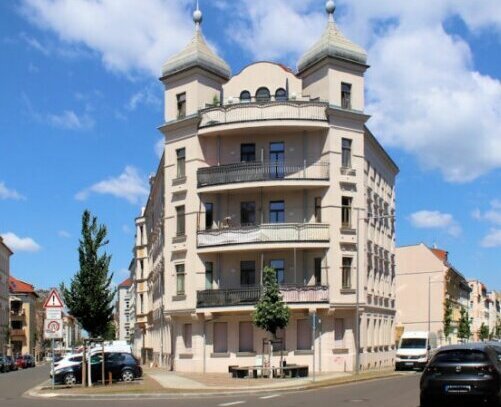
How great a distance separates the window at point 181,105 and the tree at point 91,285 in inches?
456

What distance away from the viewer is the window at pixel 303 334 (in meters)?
42.9

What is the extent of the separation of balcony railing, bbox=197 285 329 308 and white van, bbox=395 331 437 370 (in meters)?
7.59

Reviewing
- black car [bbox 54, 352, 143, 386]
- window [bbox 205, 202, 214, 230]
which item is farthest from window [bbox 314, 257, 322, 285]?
black car [bbox 54, 352, 143, 386]

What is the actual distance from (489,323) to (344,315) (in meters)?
126

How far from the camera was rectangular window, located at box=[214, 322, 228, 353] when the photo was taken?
44.2 metres

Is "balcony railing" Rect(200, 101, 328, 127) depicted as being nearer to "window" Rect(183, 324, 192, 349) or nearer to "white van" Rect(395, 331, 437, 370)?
"window" Rect(183, 324, 192, 349)

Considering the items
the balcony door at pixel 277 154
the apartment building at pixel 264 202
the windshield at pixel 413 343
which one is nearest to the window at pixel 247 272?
the apartment building at pixel 264 202

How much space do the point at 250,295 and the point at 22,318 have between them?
103 meters

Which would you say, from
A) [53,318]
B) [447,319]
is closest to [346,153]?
[53,318]

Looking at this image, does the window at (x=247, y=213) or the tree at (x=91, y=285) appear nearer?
the tree at (x=91, y=285)

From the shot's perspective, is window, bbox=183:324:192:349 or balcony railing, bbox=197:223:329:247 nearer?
balcony railing, bbox=197:223:329:247

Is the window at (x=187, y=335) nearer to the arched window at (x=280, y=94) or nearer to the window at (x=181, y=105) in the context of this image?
the window at (x=181, y=105)

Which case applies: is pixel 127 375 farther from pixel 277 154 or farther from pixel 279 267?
pixel 277 154

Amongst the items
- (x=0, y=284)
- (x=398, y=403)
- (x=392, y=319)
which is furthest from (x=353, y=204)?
(x=0, y=284)
